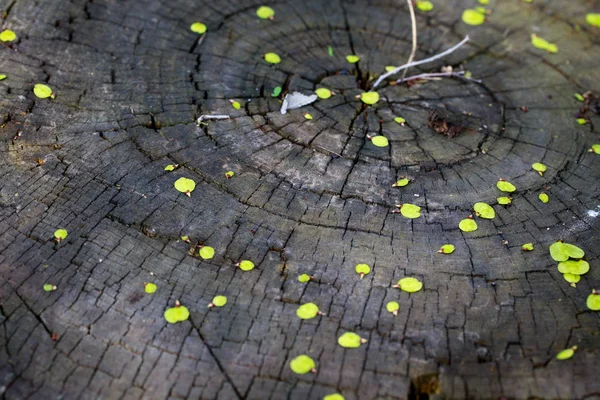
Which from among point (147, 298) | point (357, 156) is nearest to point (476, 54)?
point (357, 156)

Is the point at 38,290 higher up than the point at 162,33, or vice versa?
the point at 162,33

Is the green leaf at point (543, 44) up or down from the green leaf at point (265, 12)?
down

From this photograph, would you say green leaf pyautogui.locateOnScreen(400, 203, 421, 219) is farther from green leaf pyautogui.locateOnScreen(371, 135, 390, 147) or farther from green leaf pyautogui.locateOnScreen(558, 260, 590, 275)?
green leaf pyautogui.locateOnScreen(558, 260, 590, 275)

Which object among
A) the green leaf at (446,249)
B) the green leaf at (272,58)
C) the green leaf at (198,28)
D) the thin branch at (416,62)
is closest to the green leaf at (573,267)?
the green leaf at (446,249)

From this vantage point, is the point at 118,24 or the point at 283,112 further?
the point at 118,24

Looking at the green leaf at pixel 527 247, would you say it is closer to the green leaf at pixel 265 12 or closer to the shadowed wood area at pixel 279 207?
the shadowed wood area at pixel 279 207

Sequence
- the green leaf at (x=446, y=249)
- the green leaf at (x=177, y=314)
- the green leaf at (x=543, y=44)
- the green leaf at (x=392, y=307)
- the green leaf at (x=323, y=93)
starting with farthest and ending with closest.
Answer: the green leaf at (x=543, y=44) < the green leaf at (x=323, y=93) < the green leaf at (x=446, y=249) < the green leaf at (x=392, y=307) < the green leaf at (x=177, y=314)

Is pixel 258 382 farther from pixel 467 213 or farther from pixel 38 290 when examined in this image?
pixel 467 213

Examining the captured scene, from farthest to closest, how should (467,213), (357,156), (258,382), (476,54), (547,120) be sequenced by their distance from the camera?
(476,54) → (547,120) → (357,156) → (467,213) → (258,382)
